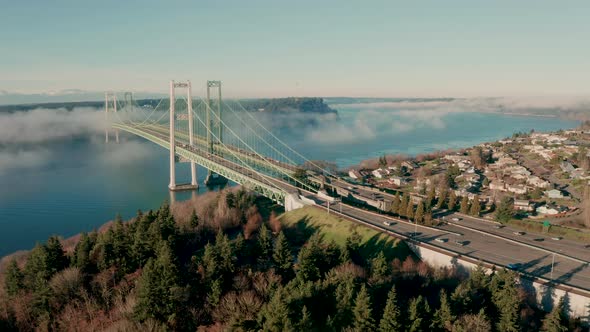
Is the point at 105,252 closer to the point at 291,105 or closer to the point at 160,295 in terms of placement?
the point at 160,295

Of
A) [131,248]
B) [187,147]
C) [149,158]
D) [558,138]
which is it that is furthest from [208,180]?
[558,138]

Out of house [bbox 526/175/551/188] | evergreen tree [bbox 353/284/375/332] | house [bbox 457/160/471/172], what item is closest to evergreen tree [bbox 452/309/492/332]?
evergreen tree [bbox 353/284/375/332]

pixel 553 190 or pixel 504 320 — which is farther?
pixel 553 190

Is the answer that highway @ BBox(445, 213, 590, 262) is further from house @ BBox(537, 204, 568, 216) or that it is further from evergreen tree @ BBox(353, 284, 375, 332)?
evergreen tree @ BBox(353, 284, 375, 332)

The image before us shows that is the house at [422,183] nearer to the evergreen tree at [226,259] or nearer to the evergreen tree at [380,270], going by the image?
the evergreen tree at [380,270]

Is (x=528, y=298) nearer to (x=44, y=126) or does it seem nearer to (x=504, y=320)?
(x=504, y=320)
